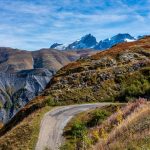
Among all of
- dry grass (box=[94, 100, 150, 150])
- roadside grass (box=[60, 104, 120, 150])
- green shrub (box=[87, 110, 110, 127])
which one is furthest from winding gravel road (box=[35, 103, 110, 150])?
dry grass (box=[94, 100, 150, 150])

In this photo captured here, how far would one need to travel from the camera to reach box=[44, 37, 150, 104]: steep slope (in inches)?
2482

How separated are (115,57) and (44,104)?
31975 millimetres

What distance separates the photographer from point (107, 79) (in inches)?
2832

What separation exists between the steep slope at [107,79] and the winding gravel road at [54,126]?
26.9 feet

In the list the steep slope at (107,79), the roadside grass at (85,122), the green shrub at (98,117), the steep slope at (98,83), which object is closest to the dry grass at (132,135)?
the roadside grass at (85,122)

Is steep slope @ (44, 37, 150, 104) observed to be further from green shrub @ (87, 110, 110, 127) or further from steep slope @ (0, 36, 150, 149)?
green shrub @ (87, 110, 110, 127)

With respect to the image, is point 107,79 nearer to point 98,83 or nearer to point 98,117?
point 98,83

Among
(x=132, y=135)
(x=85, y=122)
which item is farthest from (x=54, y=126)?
(x=132, y=135)

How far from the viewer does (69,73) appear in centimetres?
8362

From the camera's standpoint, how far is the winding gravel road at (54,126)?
124 feet

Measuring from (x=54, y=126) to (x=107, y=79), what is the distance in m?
28.9

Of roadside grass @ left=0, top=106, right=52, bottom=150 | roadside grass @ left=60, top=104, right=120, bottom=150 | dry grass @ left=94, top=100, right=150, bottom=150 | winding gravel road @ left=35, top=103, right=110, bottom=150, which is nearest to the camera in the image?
dry grass @ left=94, top=100, right=150, bottom=150

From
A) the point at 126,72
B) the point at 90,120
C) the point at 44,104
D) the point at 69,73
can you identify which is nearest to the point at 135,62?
the point at 126,72

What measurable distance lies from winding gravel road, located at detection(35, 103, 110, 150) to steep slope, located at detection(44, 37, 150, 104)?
8.21 metres
